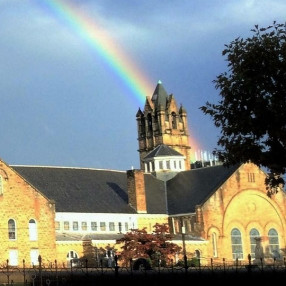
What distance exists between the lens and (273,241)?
97625 millimetres

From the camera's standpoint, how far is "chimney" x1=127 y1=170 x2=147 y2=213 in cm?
9150

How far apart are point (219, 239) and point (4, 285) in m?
58.9

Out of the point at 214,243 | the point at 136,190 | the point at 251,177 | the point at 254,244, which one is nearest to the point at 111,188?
the point at 136,190

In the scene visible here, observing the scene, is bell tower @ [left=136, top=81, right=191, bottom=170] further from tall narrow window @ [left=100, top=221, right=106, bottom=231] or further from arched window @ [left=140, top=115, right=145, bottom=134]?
tall narrow window @ [left=100, top=221, right=106, bottom=231]

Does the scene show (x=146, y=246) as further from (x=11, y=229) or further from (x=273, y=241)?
(x=273, y=241)

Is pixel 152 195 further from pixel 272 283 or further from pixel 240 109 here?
pixel 272 283

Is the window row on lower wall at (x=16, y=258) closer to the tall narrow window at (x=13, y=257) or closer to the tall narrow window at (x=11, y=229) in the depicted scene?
the tall narrow window at (x=13, y=257)

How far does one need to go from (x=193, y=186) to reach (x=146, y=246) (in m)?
22.0

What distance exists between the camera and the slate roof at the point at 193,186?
94613 mm

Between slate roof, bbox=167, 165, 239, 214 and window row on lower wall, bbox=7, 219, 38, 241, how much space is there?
72.9 feet

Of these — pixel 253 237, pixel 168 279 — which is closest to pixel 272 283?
pixel 168 279

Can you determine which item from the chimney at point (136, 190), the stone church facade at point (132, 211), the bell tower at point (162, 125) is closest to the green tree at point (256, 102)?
the stone church facade at point (132, 211)

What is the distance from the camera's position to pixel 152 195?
322 feet

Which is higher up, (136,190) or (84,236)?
(136,190)
